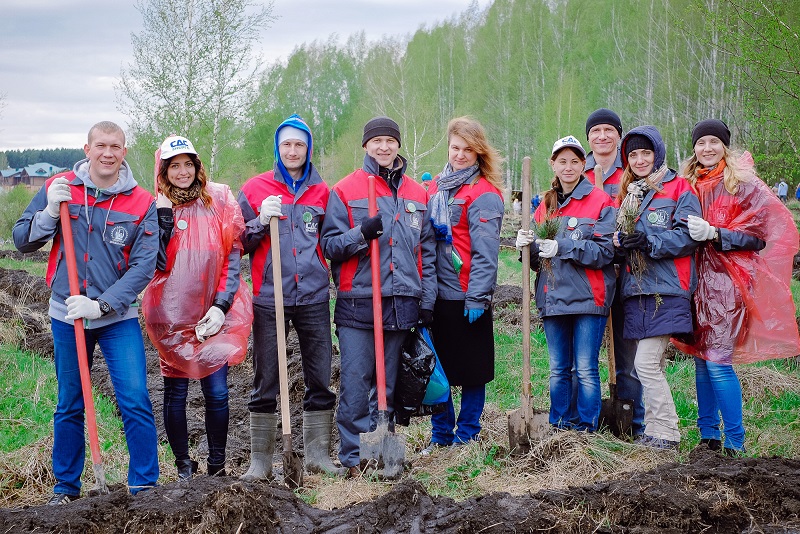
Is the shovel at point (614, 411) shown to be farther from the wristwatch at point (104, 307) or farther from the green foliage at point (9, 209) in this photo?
the green foliage at point (9, 209)

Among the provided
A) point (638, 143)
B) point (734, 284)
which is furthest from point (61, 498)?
point (734, 284)

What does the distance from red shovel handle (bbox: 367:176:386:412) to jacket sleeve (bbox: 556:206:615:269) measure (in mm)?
1155

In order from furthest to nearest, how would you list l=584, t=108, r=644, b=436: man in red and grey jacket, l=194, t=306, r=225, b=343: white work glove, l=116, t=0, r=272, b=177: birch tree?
l=116, t=0, r=272, b=177: birch tree, l=584, t=108, r=644, b=436: man in red and grey jacket, l=194, t=306, r=225, b=343: white work glove

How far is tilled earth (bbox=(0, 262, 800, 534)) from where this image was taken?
3412 mm

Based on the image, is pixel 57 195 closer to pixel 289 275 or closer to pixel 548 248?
pixel 289 275

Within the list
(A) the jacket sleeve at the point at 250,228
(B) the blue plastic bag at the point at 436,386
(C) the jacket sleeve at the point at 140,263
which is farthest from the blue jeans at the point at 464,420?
(C) the jacket sleeve at the point at 140,263

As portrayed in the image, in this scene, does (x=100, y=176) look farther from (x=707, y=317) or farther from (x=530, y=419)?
(x=707, y=317)

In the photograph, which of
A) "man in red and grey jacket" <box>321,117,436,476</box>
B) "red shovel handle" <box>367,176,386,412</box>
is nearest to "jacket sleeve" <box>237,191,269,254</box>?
"man in red and grey jacket" <box>321,117,436,476</box>

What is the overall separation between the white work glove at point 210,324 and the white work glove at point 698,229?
279 centimetres

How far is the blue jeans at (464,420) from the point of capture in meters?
5.05

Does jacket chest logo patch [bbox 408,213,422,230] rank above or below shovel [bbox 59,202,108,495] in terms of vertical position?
above

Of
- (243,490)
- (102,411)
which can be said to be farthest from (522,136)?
(243,490)

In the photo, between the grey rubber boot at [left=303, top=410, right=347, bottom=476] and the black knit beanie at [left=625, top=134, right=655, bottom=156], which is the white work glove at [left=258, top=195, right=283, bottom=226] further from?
the black knit beanie at [left=625, top=134, right=655, bottom=156]

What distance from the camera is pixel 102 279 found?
407 centimetres
